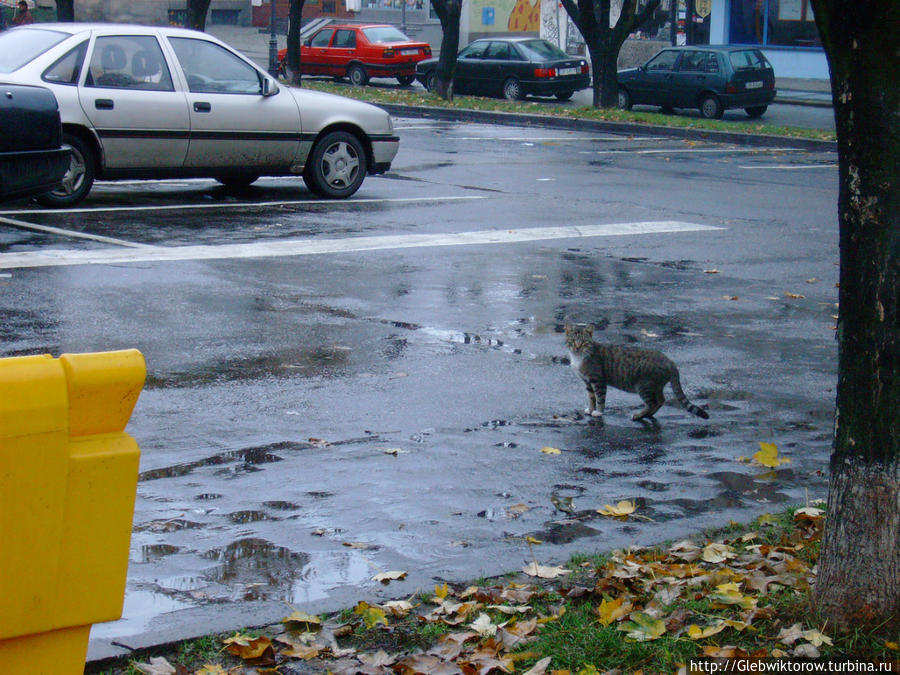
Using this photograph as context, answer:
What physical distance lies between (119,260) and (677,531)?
22.2 feet

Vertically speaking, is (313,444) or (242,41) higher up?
(242,41)

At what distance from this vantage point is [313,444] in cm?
643

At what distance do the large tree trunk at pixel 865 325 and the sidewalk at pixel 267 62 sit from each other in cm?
2798

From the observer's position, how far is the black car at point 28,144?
7.67 metres

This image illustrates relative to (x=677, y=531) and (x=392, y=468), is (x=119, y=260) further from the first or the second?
(x=677, y=531)

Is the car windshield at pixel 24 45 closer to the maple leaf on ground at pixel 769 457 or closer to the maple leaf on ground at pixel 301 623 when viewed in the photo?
the maple leaf on ground at pixel 769 457

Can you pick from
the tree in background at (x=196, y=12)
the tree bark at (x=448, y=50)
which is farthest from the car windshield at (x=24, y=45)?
the tree bark at (x=448, y=50)

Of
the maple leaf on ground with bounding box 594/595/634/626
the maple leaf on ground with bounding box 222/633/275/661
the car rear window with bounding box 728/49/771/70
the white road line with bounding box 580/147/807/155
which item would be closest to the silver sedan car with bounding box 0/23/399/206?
the white road line with bounding box 580/147/807/155

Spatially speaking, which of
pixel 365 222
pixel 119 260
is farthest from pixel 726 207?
pixel 119 260

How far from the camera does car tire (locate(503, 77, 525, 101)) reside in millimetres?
33500

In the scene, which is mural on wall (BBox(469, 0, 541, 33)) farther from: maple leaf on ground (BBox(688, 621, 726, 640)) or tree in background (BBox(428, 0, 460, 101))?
maple leaf on ground (BBox(688, 621, 726, 640))

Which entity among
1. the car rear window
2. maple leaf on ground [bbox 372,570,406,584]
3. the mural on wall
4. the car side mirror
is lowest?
maple leaf on ground [bbox 372,570,406,584]

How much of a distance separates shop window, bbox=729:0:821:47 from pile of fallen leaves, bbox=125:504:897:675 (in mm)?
36786

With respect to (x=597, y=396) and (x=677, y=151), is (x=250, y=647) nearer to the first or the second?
(x=597, y=396)
